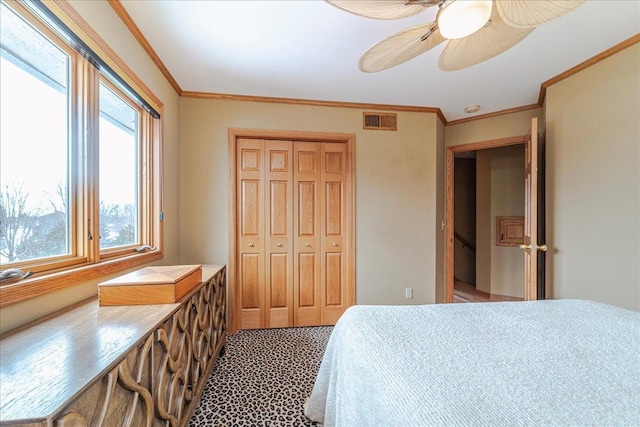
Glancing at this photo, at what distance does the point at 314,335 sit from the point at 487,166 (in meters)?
3.42

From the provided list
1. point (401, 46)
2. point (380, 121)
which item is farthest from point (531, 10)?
point (380, 121)

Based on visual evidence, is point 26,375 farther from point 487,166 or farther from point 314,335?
point 487,166

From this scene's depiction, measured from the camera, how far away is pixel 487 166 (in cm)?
374

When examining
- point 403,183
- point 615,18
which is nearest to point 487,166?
point 403,183

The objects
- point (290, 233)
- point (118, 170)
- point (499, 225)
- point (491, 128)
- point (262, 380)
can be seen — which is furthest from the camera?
point (499, 225)

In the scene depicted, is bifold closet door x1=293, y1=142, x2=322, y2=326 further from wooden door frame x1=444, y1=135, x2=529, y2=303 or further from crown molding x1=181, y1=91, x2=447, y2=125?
wooden door frame x1=444, y1=135, x2=529, y2=303

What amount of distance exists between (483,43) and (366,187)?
1.66 metres

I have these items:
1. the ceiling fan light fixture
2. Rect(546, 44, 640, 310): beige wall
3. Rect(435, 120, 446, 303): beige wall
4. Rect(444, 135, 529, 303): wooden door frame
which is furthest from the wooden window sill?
Rect(546, 44, 640, 310): beige wall

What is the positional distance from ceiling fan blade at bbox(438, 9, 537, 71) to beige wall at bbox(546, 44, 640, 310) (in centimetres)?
138

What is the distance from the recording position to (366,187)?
2.74 m

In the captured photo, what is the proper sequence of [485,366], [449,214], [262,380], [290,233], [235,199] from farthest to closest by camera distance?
[449,214]
[290,233]
[235,199]
[262,380]
[485,366]

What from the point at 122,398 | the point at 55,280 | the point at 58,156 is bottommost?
the point at 122,398

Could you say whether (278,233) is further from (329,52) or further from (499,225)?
(499,225)

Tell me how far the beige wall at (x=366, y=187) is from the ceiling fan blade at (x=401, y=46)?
1.36 meters
